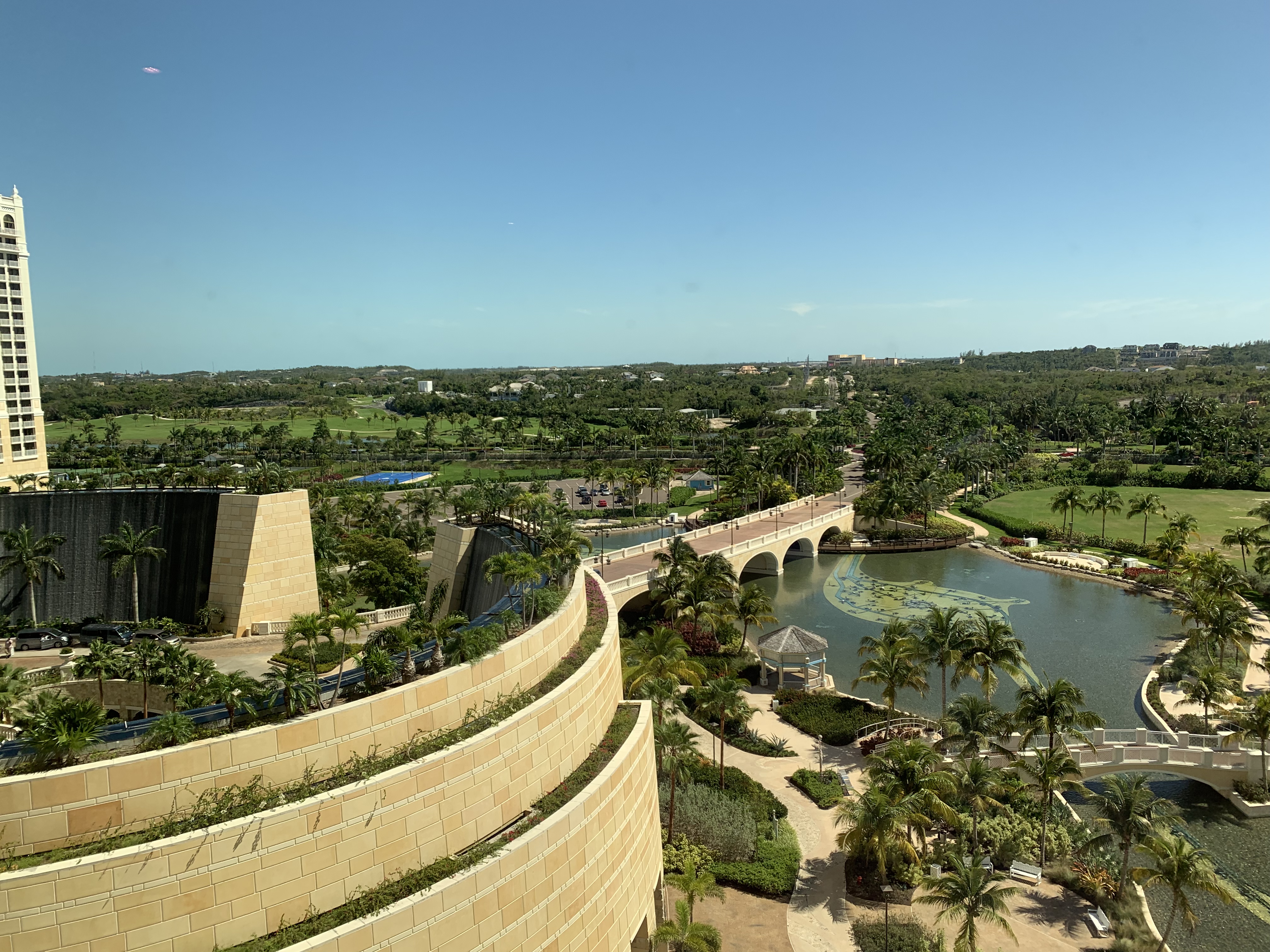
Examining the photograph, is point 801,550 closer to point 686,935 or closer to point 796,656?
point 796,656

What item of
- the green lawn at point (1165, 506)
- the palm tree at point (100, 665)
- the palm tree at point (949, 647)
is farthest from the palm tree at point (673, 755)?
the green lawn at point (1165, 506)

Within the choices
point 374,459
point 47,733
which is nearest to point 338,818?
point 47,733

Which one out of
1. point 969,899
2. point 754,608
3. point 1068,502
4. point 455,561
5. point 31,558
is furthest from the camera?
point 1068,502

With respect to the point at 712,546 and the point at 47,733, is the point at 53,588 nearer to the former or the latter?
the point at 47,733

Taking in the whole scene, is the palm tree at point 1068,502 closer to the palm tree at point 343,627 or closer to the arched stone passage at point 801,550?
the arched stone passage at point 801,550

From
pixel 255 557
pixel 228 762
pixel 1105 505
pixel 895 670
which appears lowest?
pixel 895 670

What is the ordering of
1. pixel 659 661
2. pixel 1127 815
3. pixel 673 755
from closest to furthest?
pixel 1127 815 < pixel 673 755 < pixel 659 661

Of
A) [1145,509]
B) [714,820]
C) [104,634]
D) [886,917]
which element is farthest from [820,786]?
[1145,509]

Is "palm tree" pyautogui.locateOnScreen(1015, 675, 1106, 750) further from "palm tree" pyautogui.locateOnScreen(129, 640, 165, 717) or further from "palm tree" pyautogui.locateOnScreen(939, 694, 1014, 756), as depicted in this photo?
"palm tree" pyautogui.locateOnScreen(129, 640, 165, 717)
